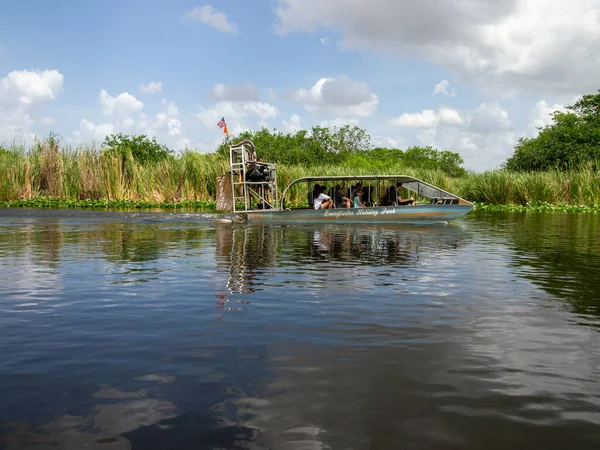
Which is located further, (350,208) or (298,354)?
(350,208)

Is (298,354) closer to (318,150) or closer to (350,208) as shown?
(350,208)

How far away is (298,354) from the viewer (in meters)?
5.50

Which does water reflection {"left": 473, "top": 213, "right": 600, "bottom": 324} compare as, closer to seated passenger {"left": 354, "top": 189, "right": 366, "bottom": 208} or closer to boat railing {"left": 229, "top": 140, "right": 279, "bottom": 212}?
seated passenger {"left": 354, "top": 189, "right": 366, "bottom": 208}

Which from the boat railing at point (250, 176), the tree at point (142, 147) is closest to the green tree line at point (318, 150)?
the tree at point (142, 147)

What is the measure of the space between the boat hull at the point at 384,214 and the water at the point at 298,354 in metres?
10.5

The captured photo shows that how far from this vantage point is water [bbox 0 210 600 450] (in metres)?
3.92

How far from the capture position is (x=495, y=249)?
1449 centimetres

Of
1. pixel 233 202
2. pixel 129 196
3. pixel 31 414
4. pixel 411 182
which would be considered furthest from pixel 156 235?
pixel 129 196

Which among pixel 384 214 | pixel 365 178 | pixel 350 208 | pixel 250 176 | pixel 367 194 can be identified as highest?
pixel 250 176

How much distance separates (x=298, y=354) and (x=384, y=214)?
17.3 m

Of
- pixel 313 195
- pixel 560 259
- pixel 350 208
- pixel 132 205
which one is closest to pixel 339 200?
pixel 313 195

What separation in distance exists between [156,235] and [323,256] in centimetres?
699

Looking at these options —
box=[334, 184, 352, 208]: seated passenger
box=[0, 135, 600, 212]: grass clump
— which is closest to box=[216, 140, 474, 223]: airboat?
box=[334, 184, 352, 208]: seated passenger

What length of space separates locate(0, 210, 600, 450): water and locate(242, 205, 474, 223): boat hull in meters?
10.5
